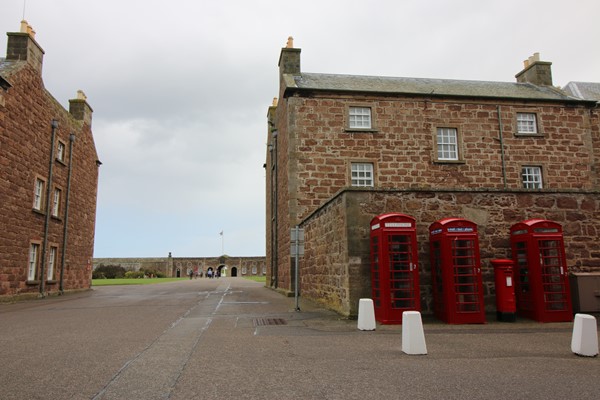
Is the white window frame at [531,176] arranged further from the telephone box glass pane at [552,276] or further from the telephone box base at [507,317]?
the telephone box base at [507,317]

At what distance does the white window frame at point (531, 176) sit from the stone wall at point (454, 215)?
1034 centimetres

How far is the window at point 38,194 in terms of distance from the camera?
19.7m

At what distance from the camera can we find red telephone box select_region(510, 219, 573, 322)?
34.0 feet

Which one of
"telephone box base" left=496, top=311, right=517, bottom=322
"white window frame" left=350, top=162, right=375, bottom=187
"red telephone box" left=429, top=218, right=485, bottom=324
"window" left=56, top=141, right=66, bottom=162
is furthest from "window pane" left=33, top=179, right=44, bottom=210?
"telephone box base" left=496, top=311, right=517, bottom=322

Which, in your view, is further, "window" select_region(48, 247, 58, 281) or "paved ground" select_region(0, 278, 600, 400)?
"window" select_region(48, 247, 58, 281)

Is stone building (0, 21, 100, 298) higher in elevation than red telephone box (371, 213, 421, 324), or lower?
higher

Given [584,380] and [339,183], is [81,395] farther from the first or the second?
[339,183]

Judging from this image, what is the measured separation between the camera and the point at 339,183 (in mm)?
20484

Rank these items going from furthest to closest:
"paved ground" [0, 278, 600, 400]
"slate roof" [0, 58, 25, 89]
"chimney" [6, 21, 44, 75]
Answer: "chimney" [6, 21, 44, 75]
"slate roof" [0, 58, 25, 89]
"paved ground" [0, 278, 600, 400]

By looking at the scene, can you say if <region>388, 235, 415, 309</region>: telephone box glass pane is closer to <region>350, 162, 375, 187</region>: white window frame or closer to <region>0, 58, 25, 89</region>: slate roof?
<region>350, 162, 375, 187</region>: white window frame

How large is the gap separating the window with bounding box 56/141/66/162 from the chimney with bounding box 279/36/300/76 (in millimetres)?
11248

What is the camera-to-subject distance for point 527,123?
2264 cm

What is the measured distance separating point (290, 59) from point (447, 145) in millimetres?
8645

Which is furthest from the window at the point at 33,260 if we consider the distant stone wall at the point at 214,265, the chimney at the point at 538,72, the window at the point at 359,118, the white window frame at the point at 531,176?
the distant stone wall at the point at 214,265
